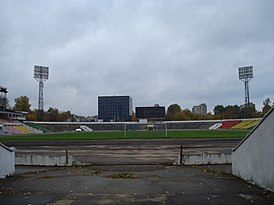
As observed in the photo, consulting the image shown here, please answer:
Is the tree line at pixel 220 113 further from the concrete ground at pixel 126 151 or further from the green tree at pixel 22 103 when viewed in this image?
the concrete ground at pixel 126 151

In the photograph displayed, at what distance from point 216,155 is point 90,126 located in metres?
111

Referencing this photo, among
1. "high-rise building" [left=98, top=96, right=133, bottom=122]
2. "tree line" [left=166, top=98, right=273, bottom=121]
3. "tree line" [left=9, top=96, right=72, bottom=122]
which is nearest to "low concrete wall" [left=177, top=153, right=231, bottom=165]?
"tree line" [left=166, top=98, right=273, bottom=121]

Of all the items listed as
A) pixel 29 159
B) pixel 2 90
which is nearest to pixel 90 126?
pixel 2 90

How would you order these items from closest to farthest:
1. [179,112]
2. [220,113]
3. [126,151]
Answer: [126,151]
[179,112]
[220,113]

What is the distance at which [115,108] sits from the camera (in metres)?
164

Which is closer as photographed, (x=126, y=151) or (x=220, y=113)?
(x=126, y=151)

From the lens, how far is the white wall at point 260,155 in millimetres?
7234

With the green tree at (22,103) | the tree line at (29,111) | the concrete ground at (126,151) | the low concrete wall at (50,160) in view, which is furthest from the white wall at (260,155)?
the green tree at (22,103)

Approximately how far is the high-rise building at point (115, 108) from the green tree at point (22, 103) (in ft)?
144

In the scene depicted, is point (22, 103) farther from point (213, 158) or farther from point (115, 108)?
point (213, 158)

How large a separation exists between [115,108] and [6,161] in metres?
153

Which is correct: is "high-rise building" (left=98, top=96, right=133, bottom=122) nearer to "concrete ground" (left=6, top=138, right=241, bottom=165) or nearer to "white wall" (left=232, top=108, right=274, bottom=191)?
"concrete ground" (left=6, top=138, right=241, bottom=165)

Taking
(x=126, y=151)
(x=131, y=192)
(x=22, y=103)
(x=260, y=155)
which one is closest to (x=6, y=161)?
(x=131, y=192)

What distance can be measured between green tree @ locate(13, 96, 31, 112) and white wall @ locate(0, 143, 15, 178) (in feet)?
412
